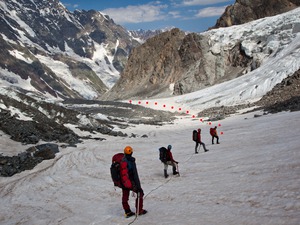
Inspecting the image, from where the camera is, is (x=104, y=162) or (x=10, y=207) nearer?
(x=10, y=207)

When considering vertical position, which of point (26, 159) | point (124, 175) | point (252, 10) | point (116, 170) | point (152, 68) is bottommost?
point (124, 175)

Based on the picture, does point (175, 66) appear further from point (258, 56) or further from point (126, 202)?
point (126, 202)

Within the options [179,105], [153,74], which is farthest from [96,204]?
[153,74]

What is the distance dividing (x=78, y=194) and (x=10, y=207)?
2527mm

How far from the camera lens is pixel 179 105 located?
82250 mm

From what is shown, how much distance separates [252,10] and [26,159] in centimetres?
13267

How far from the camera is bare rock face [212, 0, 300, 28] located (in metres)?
127

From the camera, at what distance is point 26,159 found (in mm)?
19922

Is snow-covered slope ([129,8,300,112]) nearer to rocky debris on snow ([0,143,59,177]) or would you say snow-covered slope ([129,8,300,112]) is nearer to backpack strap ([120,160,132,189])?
rocky debris on snow ([0,143,59,177])

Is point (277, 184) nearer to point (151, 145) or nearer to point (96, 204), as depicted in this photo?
point (96, 204)

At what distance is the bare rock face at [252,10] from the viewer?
127188 millimetres

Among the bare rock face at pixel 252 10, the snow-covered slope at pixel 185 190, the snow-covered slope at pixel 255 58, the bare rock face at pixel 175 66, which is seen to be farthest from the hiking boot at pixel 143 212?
the bare rock face at pixel 252 10

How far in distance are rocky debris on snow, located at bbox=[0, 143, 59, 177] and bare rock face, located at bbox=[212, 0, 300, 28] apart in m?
120

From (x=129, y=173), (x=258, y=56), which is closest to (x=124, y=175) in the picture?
(x=129, y=173)
